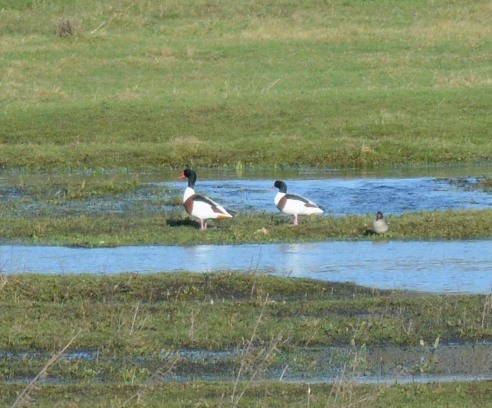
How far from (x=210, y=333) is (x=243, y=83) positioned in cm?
1855

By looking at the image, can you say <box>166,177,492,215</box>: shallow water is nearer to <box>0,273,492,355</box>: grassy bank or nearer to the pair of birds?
the pair of birds

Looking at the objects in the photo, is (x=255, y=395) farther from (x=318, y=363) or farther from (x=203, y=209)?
(x=203, y=209)

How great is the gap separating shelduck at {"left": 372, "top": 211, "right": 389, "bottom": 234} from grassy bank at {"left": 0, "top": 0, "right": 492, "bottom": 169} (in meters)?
7.00

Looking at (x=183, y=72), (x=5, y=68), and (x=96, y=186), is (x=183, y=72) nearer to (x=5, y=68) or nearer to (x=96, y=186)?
(x=5, y=68)

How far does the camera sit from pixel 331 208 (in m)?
17.4

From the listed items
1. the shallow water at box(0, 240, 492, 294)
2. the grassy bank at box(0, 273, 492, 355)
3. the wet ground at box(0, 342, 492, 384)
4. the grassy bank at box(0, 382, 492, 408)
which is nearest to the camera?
the grassy bank at box(0, 382, 492, 408)

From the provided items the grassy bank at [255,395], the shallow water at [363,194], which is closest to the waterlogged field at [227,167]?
the grassy bank at [255,395]

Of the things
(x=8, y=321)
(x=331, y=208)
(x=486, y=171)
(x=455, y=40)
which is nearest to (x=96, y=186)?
(x=331, y=208)

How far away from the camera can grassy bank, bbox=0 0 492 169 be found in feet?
73.3

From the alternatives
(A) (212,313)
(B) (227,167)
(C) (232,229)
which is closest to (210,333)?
(A) (212,313)

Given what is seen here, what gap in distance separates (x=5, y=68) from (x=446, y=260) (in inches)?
694

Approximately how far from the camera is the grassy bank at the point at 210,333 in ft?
26.9

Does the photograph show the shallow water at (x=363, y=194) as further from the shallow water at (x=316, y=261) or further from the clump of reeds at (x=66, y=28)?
the clump of reeds at (x=66, y=28)

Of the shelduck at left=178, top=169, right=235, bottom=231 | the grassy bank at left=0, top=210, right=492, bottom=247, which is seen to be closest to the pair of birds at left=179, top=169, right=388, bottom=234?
the shelduck at left=178, top=169, right=235, bottom=231
